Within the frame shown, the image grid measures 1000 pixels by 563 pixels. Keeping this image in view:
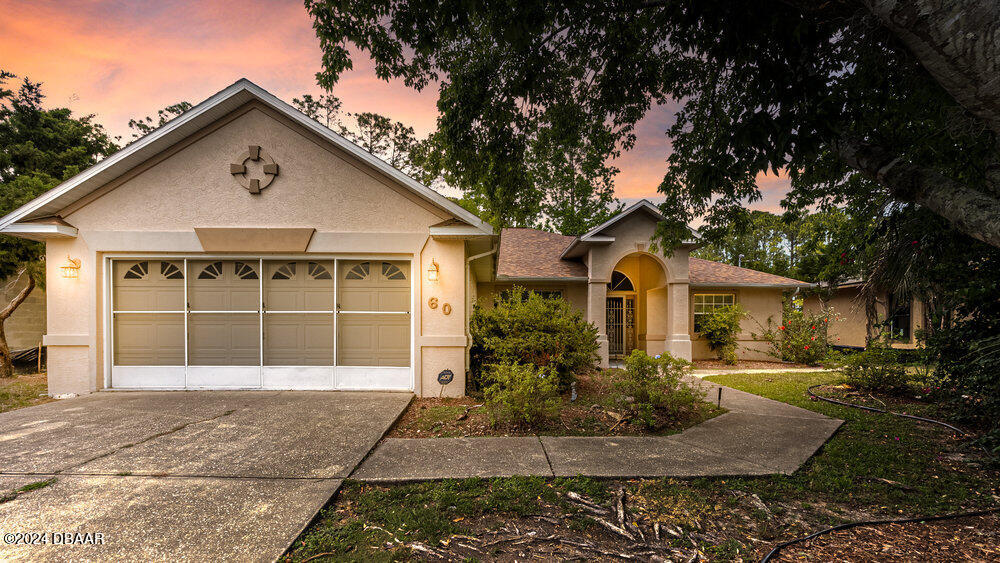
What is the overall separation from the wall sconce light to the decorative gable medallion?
336cm

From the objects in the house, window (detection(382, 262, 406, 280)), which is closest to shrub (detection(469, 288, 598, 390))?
the house

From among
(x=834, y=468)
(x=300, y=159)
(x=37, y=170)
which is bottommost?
(x=834, y=468)

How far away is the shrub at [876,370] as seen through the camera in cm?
730

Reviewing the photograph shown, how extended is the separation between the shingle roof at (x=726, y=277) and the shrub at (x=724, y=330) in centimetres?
104

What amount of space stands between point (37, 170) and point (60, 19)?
7.82 m

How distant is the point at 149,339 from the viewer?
7.16m

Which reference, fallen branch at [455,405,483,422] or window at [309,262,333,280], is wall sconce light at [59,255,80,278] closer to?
window at [309,262,333,280]

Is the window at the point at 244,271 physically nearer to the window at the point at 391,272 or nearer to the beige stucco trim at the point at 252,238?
the beige stucco trim at the point at 252,238

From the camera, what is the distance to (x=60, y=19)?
22.6 ft

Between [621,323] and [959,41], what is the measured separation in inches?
470

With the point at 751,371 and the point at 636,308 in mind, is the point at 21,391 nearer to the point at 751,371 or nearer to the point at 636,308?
the point at 636,308

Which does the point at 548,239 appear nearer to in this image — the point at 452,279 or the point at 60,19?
the point at 452,279

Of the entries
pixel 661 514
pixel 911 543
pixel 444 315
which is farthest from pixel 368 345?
pixel 911 543

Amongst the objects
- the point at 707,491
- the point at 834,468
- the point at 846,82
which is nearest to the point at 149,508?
the point at 707,491
